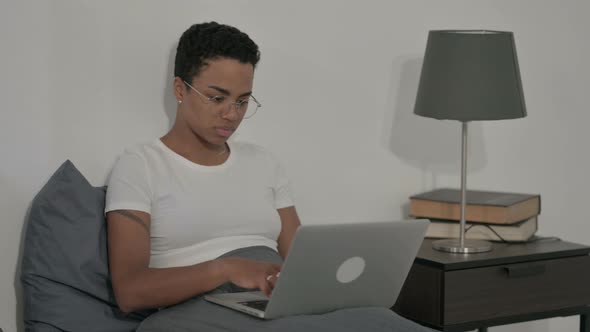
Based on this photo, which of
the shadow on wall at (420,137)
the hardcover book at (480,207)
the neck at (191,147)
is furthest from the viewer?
the shadow on wall at (420,137)

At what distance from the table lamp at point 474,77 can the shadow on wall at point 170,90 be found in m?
0.69

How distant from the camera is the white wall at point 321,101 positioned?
2295mm

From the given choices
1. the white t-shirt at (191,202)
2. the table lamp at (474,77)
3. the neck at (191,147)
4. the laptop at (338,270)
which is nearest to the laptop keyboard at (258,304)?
the laptop at (338,270)

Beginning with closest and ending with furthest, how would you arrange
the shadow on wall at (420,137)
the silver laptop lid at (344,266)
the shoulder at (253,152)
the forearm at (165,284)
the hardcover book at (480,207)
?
1. the silver laptop lid at (344,266)
2. the forearm at (165,284)
3. the shoulder at (253,152)
4. the hardcover book at (480,207)
5. the shadow on wall at (420,137)

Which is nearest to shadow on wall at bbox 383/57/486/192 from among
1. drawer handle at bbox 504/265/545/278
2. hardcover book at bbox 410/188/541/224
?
hardcover book at bbox 410/188/541/224

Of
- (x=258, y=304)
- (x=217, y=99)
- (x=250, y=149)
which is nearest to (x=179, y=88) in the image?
(x=217, y=99)

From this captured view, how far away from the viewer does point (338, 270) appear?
1.93 m

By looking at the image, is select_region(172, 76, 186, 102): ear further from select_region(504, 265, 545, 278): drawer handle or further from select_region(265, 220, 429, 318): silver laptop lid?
select_region(504, 265, 545, 278): drawer handle

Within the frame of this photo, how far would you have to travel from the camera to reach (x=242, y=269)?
6.88 ft

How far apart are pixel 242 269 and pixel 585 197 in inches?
67.5

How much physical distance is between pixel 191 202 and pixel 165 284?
0.79 ft

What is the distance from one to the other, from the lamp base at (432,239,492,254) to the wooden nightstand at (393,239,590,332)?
19mm

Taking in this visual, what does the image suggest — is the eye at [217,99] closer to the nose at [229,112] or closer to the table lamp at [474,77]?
the nose at [229,112]

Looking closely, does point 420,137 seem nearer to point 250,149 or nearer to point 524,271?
point 524,271
